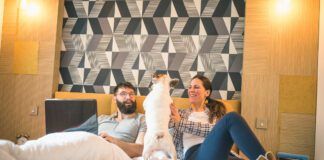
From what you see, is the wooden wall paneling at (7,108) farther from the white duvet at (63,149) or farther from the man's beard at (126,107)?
the white duvet at (63,149)

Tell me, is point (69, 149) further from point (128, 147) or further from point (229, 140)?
point (229, 140)

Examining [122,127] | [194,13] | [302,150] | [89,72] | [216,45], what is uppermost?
[194,13]

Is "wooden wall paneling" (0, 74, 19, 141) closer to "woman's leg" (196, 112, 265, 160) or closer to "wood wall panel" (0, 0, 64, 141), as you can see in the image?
"wood wall panel" (0, 0, 64, 141)

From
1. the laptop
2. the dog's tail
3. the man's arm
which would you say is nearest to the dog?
the dog's tail

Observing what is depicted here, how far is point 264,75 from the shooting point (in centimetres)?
281

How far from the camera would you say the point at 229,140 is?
1.94 metres

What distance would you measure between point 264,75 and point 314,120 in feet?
1.85

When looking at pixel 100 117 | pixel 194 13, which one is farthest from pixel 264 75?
pixel 100 117

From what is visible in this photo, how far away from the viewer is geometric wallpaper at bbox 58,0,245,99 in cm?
315

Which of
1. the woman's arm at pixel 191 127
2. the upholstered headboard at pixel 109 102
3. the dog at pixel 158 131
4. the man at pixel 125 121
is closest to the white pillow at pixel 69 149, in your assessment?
the dog at pixel 158 131

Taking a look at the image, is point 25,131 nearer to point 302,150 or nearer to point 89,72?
point 89,72

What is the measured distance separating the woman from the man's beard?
18.2 inches

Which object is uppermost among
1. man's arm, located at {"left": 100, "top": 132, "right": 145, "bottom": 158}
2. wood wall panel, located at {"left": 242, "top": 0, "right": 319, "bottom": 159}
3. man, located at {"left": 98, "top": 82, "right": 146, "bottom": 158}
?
wood wall panel, located at {"left": 242, "top": 0, "right": 319, "bottom": 159}

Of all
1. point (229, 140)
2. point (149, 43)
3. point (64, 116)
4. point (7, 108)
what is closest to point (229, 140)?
point (229, 140)
